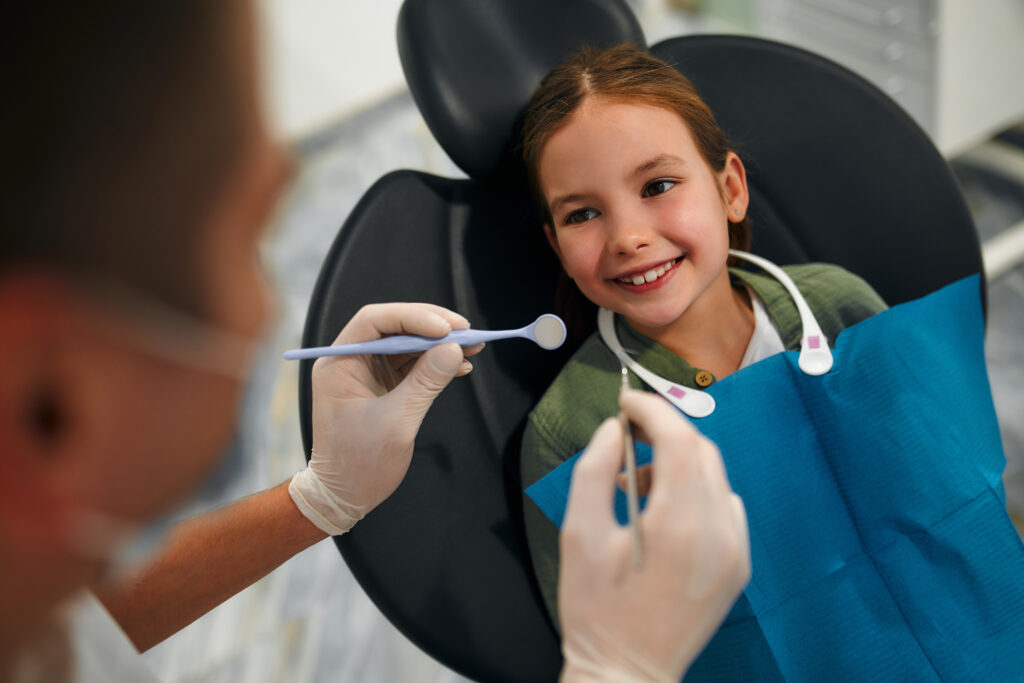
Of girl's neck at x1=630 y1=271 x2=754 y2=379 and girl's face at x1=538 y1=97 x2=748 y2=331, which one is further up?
girl's face at x1=538 y1=97 x2=748 y2=331

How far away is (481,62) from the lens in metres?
1.16

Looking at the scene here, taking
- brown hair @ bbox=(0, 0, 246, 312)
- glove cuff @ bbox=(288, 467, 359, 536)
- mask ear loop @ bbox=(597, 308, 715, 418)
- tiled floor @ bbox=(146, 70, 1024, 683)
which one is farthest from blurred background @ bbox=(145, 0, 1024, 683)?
brown hair @ bbox=(0, 0, 246, 312)

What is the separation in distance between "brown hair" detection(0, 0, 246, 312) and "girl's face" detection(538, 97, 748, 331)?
64 centimetres

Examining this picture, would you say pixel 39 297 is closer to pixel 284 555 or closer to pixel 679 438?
pixel 679 438

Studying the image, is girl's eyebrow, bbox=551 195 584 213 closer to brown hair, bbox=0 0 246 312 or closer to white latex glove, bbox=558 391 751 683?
white latex glove, bbox=558 391 751 683

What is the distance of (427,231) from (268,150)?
715 mm

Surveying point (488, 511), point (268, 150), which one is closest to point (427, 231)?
point (488, 511)

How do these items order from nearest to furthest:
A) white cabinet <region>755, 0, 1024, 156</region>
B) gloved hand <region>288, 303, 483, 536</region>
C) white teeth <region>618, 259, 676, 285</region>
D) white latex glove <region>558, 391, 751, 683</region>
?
1. white latex glove <region>558, 391, 751, 683</region>
2. gloved hand <region>288, 303, 483, 536</region>
3. white teeth <region>618, 259, 676, 285</region>
4. white cabinet <region>755, 0, 1024, 156</region>

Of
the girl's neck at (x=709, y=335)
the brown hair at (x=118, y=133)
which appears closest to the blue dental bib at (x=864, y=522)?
the girl's neck at (x=709, y=335)

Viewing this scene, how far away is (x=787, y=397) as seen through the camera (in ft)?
3.43

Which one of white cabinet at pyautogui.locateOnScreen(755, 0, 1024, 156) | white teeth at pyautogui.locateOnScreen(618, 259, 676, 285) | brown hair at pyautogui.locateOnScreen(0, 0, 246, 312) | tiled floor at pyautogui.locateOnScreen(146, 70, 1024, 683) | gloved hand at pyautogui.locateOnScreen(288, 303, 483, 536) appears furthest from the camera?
white cabinet at pyautogui.locateOnScreen(755, 0, 1024, 156)

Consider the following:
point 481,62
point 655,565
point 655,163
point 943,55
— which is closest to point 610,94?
point 655,163

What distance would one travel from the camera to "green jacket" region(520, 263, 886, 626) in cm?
105

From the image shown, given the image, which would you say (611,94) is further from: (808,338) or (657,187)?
(808,338)
